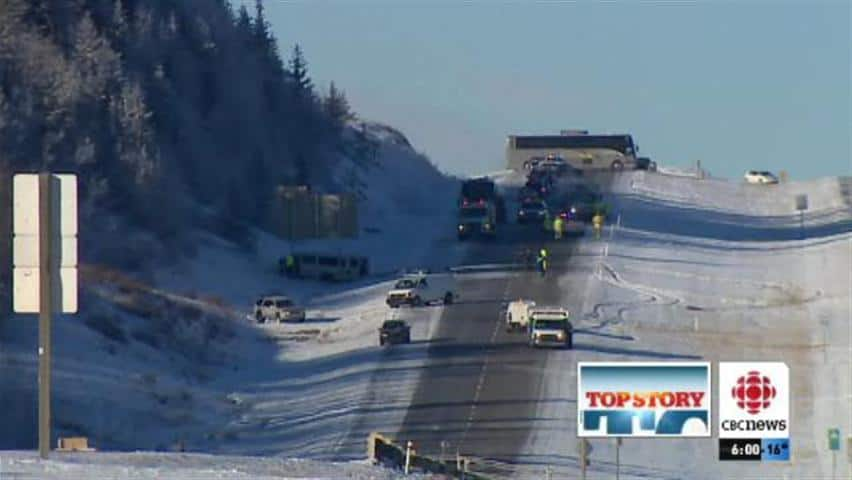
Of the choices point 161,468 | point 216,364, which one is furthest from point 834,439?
point 161,468

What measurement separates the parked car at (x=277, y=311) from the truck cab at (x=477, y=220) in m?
20.5

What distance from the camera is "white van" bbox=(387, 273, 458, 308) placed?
65.1 m

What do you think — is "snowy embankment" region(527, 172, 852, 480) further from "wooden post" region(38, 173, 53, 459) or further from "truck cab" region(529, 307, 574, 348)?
"wooden post" region(38, 173, 53, 459)

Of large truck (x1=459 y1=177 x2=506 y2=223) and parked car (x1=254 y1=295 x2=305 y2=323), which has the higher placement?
large truck (x1=459 y1=177 x2=506 y2=223)

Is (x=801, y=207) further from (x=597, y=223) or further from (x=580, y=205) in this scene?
(x=597, y=223)

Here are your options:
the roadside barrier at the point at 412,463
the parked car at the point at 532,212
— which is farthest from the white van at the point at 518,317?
the parked car at the point at 532,212

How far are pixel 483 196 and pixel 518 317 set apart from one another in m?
33.4

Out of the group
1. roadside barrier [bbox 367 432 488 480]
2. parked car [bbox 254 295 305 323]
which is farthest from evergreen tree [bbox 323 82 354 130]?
roadside barrier [bbox 367 432 488 480]

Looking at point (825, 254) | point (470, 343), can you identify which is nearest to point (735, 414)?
point (470, 343)

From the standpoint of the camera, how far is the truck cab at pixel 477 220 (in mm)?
84500

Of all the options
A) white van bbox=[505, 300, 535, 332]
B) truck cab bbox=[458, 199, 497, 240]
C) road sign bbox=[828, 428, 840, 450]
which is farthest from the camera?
truck cab bbox=[458, 199, 497, 240]

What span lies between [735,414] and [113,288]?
4158cm

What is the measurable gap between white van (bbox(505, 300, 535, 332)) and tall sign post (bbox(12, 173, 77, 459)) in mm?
38946

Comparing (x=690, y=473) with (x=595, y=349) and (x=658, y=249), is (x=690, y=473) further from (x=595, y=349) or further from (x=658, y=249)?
(x=658, y=249)
